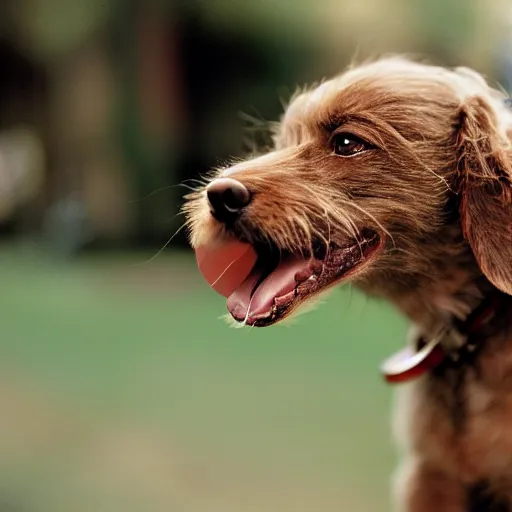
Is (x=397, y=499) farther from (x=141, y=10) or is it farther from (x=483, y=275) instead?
(x=141, y=10)

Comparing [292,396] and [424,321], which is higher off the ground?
[424,321]

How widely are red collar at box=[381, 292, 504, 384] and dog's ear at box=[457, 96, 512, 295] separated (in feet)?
0.39

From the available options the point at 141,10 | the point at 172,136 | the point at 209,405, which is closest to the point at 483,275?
the point at 209,405

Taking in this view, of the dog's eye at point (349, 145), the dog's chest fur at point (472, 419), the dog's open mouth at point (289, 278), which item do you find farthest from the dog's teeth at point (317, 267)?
the dog's chest fur at point (472, 419)

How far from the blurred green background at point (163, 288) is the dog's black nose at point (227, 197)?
430 millimetres

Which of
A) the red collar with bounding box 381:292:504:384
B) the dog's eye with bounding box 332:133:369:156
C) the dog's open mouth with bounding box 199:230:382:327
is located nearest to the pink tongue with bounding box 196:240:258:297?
the dog's open mouth with bounding box 199:230:382:327

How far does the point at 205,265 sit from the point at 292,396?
1694 mm

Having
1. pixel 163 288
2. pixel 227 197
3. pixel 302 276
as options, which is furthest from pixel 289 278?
pixel 163 288

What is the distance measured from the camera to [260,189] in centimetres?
132

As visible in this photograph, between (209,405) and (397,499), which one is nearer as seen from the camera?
(397,499)

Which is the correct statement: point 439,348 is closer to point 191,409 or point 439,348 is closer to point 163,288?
point 191,409

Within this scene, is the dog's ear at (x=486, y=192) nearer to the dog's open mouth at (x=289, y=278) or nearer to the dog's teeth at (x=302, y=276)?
the dog's open mouth at (x=289, y=278)

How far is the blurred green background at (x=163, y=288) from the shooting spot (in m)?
2.17

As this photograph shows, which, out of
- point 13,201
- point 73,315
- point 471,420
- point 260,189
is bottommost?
point 13,201
